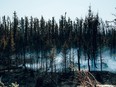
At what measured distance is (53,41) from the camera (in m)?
104

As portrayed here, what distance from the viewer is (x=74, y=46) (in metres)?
111

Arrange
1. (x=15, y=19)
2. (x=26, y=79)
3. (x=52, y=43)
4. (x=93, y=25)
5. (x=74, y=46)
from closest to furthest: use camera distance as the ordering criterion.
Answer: (x=26, y=79) < (x=93, y=25) < (x=52, y=43) < (x=74, y=46) < (x=15, y=19)

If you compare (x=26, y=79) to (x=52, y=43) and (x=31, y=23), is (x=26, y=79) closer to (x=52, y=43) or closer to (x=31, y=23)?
(x=52, y=43)

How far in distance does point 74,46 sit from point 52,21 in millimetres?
21313

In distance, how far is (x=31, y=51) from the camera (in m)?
108

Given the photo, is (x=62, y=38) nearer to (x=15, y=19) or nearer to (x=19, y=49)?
(x=19, y=49)

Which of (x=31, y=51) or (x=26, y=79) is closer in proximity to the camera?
(x=26, y=79)

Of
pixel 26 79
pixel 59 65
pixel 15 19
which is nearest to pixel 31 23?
pixel 15 19

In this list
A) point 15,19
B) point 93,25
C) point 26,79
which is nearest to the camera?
point 26,79

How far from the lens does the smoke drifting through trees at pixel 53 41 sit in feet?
A: 310

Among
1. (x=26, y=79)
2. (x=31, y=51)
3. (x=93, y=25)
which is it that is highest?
(x=93, y=25)

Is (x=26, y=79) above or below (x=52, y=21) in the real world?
below

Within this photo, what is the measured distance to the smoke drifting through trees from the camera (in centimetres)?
9439

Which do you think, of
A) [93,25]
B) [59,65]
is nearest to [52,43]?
[59,65]
